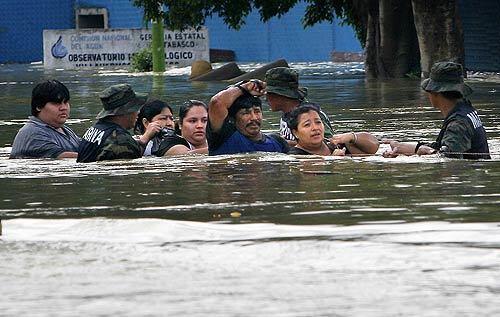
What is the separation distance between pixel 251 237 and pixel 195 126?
4994mm

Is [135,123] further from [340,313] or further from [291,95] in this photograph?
[340,313]

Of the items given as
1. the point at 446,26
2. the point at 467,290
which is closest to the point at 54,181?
the point at 467,290

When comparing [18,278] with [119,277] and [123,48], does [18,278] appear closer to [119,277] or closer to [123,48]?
[119,277]

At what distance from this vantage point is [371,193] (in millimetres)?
8945

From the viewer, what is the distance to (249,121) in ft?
35.6

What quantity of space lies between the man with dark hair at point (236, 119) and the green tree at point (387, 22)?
16.8m

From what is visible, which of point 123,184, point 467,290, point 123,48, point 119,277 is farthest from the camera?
point 123,48

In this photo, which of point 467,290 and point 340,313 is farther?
point 467,290

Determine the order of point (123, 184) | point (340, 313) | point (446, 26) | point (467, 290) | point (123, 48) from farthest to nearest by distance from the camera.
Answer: point (123, 48), point (446, 26), point (123, 184), point (467, 290), point (340, 313)

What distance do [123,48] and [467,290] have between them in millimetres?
43219

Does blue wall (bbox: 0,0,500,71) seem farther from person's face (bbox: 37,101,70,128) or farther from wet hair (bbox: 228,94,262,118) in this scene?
wet hair (bbox: 228,94,262,118)

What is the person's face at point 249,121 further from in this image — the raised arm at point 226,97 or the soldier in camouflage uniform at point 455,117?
the soldier in camouflage uniform at point 455,117

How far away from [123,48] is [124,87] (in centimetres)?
3711

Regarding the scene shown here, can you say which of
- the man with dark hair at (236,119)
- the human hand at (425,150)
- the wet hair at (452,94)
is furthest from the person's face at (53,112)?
the wet hair at (452,94)
